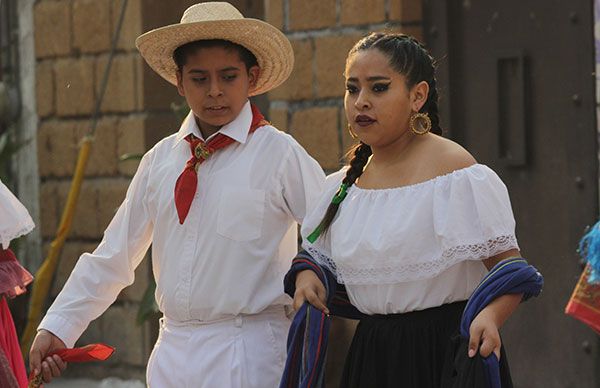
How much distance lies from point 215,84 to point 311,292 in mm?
915

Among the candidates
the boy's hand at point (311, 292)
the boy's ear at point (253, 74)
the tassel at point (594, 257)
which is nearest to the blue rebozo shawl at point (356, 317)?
the boy's hand at point (311, 292)

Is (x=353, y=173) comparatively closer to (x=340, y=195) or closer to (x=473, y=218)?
(x=340, y=195)

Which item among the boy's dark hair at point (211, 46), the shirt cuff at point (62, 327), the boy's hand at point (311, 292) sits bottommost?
the shirt cuff at point (62, 327)

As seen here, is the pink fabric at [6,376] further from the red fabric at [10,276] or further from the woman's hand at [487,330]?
the woman's hand at [487,330]

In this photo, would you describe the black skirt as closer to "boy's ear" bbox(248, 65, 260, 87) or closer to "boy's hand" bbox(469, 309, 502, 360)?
"boy's hand" bbox(469, 309, 502, 360)

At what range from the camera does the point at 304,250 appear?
4.96 meters

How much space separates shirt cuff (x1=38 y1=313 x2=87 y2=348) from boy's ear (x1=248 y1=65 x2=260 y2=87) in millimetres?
966

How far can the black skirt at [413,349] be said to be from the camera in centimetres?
461

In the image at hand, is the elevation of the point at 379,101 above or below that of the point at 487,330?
above

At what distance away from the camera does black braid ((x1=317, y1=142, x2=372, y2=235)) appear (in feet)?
16.0

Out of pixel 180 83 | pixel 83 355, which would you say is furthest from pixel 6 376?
pixel 180 83

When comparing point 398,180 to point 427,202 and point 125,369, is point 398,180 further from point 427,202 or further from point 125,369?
point 125,369

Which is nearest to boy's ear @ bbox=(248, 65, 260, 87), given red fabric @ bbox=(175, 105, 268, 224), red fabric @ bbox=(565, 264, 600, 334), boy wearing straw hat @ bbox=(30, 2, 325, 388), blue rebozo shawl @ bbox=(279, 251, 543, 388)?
boy wearing straw hat @ bbox=(30, 2, 325, 388)

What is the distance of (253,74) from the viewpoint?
5.60 m
